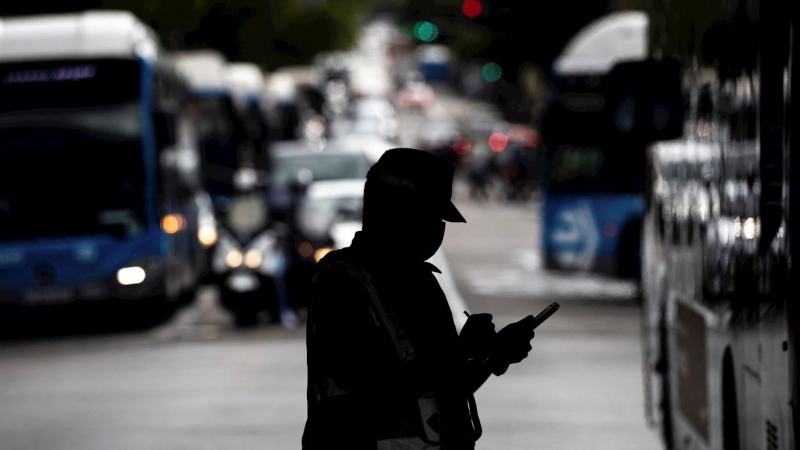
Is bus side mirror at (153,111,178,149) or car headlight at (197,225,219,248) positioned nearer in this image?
bus side mirror at (153,111,178,149)

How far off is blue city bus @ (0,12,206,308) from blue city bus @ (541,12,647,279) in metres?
5.73

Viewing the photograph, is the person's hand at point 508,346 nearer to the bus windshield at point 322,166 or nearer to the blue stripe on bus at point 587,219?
the bus windshield at point 322,166

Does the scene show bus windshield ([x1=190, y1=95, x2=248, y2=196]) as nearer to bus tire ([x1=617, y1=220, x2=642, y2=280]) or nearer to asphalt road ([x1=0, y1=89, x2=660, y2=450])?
bus tire ([x1=617, y1=220, x2=642, y2=280])

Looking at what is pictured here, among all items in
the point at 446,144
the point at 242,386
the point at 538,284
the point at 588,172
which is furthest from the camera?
the point at 446,144

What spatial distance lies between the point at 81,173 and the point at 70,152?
11.0 inches

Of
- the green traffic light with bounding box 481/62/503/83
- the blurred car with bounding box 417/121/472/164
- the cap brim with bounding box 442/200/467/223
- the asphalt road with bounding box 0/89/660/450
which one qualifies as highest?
the cap brim with bounding box 442/200/467/223

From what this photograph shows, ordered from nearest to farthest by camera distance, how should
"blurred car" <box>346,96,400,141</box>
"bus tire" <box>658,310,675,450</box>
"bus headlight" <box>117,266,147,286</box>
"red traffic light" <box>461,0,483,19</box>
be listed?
"bus tire" <box>658,310,675,450</box> → "bus headlight" <box>117,266,147,286</box> → "red traffic light" <box>461,0,483,19</box> → "blurred car" <box>346,96,400,141</box>

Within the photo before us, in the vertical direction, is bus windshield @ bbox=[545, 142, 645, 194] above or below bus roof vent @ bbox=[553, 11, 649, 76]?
below

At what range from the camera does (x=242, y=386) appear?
15.0 meters

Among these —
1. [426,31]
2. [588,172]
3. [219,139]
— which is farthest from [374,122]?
[588,172]

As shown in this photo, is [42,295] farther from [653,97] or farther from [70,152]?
[653,97]

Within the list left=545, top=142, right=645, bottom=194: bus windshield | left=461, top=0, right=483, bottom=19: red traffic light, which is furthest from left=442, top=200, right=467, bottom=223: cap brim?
left=461, top=0, right=483, bottom=19: red traffic light

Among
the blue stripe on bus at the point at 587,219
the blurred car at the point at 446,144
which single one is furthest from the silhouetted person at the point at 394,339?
the blurred car at the point at 446,144

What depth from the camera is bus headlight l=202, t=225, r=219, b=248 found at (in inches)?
1019
